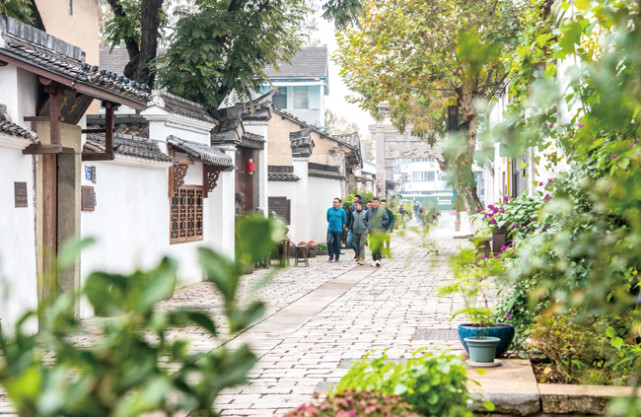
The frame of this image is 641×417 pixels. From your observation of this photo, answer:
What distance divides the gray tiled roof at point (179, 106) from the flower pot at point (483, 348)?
10018 mm

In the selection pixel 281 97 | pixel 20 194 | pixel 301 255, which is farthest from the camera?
pixel 281 97

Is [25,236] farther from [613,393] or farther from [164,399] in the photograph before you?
[164,399]

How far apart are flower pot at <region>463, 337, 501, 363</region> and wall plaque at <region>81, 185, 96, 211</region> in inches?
272

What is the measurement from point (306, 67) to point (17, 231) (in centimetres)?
3426

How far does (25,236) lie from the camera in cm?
996

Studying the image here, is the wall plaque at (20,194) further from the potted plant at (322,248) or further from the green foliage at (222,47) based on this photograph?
the potted plant at (322,248)

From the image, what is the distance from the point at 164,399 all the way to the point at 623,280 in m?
5.26

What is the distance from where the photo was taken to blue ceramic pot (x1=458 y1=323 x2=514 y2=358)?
658 centimetres

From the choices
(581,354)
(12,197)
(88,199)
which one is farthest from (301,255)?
(581,354)

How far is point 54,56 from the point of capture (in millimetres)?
11172

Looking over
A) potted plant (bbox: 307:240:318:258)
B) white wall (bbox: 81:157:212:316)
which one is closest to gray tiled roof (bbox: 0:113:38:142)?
white wall (bbox: 81:157:212:316)

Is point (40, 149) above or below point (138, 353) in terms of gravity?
above

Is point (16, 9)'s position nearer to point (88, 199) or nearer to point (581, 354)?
point (88, 199)

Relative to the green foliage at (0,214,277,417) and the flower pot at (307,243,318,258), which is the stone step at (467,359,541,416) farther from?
the flower pot at (307,243,318,258)
